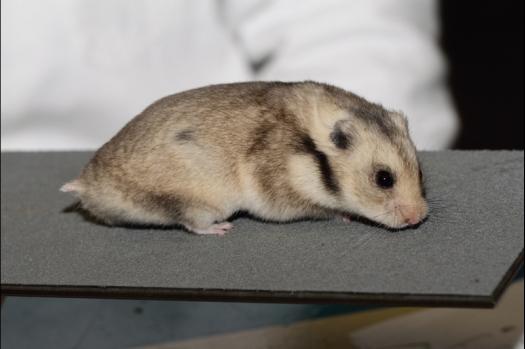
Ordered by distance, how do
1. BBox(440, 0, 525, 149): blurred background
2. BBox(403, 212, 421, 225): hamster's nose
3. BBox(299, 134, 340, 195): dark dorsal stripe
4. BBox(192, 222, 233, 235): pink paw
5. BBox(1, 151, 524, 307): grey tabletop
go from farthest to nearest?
BBox(440, 0, 525, 149): blurred background
BBox(192, 222, 233, 235): pink paw
BBox(299, 134, 340, 195): dark dorsal stripe
BBox(403, 212, 421, 225): hamster's nose
BBox(1, 151, 524, 307): grey tabletop

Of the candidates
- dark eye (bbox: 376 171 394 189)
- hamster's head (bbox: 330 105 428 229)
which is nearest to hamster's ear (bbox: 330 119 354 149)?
hamster's head (bbox: 330 105 428 229)

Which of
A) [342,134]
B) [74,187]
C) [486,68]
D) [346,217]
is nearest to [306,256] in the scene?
[346,217]

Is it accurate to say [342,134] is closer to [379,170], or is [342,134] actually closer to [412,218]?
[379,170]

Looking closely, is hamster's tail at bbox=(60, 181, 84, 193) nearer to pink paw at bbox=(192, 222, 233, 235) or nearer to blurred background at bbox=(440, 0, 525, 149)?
pink paw at bbox=(192, 222, 233, 235)

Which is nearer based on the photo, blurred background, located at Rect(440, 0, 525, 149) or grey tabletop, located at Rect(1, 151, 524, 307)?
grey tabletop, located at Rect(1, 151, 524, 307)

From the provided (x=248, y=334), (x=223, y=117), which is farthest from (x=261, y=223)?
(x=248, y=334)

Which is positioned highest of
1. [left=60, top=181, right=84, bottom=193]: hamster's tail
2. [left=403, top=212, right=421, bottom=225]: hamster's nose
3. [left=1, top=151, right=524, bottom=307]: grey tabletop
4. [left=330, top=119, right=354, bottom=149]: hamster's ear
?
[left=330, top=119, right=354, bottom=149]: hamster's ear

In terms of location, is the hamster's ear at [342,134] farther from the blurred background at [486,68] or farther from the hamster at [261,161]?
the blurred background at [486,68]
